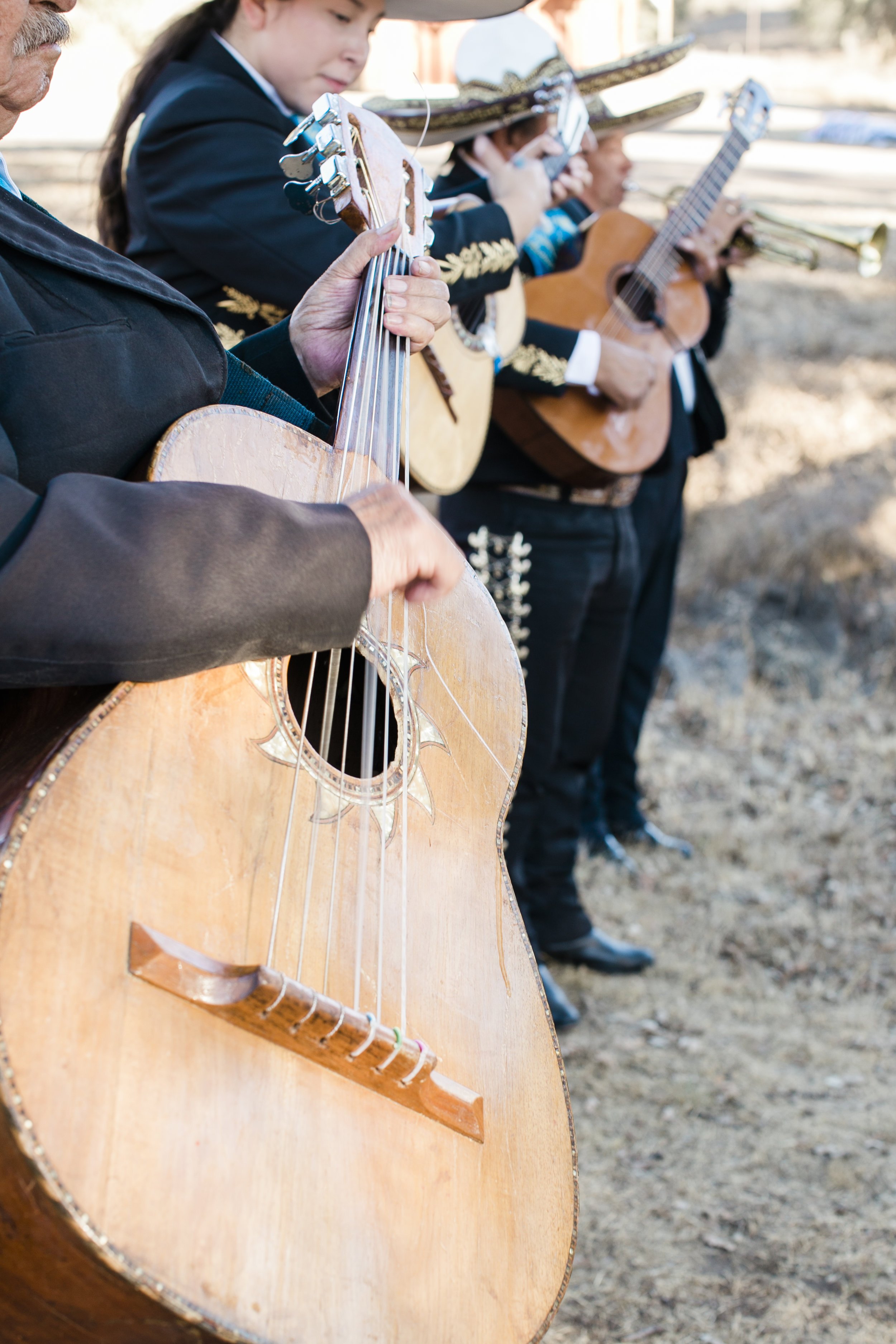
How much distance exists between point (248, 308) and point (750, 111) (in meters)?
2.45

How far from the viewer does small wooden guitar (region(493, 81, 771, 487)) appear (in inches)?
124

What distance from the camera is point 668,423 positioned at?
3.46 meters

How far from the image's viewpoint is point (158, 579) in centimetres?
99

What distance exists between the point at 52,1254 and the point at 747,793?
4241 millimetres

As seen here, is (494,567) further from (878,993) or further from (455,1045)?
(455,1045)

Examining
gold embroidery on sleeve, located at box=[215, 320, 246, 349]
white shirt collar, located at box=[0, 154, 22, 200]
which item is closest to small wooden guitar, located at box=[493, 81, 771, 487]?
gold embroidery on sleeve, located at box=[215, 320, 246, 349]

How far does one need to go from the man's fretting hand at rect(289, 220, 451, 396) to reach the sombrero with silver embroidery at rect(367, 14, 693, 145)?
1486 mm

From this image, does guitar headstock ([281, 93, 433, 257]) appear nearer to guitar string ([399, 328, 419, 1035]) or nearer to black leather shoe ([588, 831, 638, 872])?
guitar string ([399, 328, 419, 1035])

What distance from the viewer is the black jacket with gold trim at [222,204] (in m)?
2.19

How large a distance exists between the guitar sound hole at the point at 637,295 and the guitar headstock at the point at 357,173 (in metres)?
1.82

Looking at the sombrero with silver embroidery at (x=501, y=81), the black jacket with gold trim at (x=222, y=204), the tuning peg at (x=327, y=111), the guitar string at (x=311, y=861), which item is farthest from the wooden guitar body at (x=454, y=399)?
the guitar string at (x=311, y=861)

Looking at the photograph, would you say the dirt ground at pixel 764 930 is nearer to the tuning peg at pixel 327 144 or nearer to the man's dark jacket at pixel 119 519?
the man's dark jacket at pixel 119 519

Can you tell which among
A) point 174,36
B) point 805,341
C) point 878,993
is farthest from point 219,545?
point 805,341

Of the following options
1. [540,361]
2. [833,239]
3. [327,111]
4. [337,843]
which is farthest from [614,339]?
[337,843]
